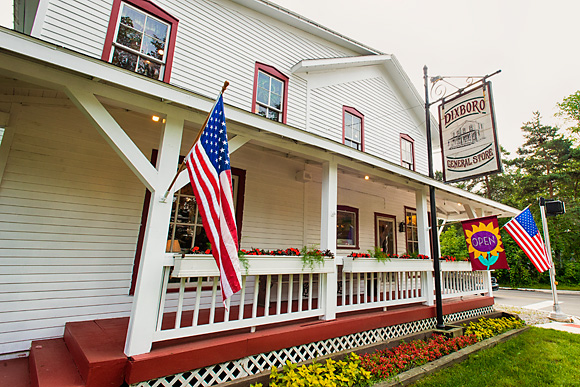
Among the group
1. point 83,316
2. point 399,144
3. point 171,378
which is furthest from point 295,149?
point 399,144

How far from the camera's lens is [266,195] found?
18.9ft

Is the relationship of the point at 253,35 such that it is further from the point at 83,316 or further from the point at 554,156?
the point at 554,156

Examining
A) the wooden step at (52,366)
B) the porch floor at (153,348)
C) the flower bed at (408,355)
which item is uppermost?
the porch floor at (153,348)

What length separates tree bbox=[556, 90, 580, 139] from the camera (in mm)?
22953

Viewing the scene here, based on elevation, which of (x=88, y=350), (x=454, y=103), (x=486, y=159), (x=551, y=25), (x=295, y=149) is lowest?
(x=88, y=350)

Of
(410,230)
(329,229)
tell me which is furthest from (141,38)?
(410,230)

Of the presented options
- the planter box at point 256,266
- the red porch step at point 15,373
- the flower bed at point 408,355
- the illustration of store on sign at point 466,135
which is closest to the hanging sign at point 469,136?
the illustration of store on sign at point 466,135

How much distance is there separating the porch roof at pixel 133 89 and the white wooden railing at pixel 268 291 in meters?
1.66

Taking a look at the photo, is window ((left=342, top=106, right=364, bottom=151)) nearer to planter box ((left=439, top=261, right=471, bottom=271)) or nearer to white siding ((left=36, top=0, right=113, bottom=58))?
planter box ((left=439, top=261, right=471, bottom=271))

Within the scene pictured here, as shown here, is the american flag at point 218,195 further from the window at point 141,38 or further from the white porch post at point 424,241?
the white porch post at point 424,241

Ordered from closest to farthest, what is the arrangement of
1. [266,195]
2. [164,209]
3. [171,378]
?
[171,378], [164,209], [266,195]

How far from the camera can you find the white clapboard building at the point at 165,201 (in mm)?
2730

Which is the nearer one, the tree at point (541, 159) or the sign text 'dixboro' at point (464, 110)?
the sign text 'dixboro' at point (464, 110)

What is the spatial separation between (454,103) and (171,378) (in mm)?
6726
